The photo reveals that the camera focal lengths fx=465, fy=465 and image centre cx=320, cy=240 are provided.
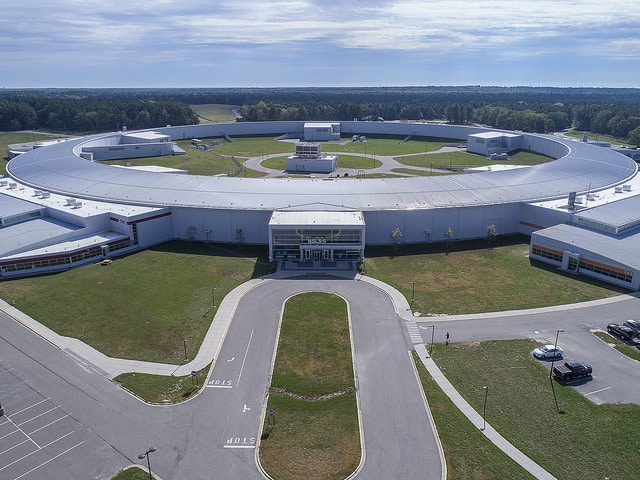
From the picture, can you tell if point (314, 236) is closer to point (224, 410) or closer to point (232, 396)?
point (232, 396)

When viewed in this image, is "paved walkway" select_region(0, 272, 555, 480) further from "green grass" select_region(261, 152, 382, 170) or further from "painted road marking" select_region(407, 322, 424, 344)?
"green grass" select_region(261, 152, 382, 170)

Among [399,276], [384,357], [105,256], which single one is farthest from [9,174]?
[384,357]

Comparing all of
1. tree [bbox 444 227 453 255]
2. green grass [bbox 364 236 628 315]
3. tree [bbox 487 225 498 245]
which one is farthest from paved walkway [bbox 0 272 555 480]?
tree [bbox 487 225 498 245]

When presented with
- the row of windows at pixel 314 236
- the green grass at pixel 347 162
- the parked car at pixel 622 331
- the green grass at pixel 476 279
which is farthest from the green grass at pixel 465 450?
the green grass at pixel 347 162

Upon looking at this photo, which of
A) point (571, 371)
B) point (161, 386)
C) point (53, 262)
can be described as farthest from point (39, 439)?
point (571, 371)

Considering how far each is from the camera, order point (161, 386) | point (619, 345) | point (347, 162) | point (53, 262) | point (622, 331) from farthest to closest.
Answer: point (347, 162) → point (53, 262) → point (622, 331) → point (619, 345) → point (161, 386)

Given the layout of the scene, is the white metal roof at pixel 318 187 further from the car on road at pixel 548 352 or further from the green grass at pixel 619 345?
the car on road at pixel 548 352
